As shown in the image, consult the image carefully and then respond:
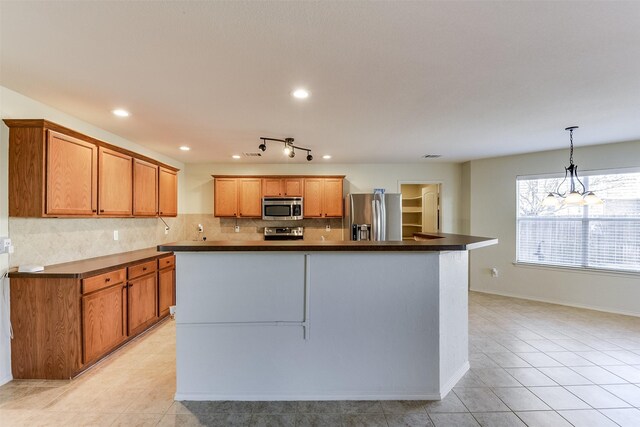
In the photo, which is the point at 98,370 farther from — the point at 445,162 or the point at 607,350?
the point at 445,162

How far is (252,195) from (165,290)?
2185mm

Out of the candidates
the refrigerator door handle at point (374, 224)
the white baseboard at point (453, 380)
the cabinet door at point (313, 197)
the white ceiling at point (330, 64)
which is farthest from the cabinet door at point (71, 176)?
the refrigerator door handle at point (374, 224)

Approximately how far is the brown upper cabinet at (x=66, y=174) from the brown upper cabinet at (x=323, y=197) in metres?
2.70

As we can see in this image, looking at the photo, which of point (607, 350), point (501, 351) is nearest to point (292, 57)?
point (501, 351)

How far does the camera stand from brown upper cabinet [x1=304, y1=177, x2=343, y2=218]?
5.36 metres

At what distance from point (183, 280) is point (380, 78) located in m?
2.15

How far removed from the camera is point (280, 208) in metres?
5.24

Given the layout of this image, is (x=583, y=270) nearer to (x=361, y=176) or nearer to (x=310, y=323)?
(x=361, y=176)

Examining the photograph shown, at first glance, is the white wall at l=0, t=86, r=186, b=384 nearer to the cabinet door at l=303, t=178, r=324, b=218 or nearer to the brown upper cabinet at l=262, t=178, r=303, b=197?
the brown upper cabinet at l=262, t=178, r=303, b=197

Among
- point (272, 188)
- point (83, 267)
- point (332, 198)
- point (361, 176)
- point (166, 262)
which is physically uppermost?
point (361, 176)

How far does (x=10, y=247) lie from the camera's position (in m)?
2.40

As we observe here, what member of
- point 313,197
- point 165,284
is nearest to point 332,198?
point 313,197

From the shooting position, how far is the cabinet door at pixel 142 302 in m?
3.14

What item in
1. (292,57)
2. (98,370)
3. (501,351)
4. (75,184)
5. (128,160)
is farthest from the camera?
(128,160)
